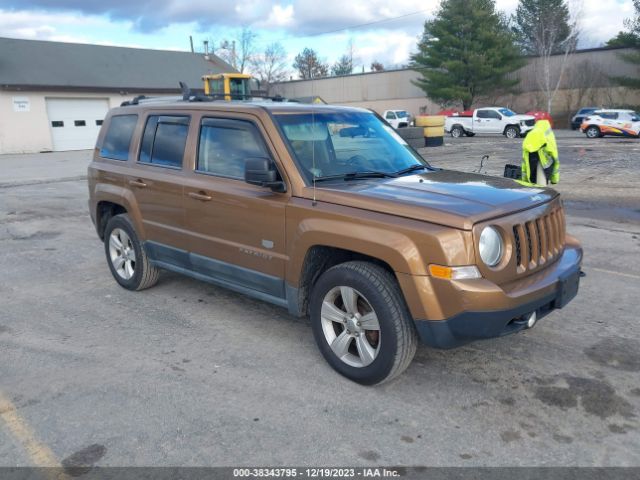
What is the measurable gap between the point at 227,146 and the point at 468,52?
4605 centimetres

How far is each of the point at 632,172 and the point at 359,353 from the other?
14.0 meters

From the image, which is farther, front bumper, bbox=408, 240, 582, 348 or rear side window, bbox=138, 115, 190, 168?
rear side window, bbox=138, 115, 190, 168

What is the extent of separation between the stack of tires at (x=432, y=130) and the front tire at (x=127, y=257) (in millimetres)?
20698

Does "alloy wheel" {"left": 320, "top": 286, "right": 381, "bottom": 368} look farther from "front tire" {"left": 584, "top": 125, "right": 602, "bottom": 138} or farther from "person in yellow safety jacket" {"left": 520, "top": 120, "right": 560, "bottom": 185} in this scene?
"front tire" {"left": 584, "top": 125, "right": 602, "bottom": 138}

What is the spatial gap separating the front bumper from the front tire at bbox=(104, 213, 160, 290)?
3.23 meters

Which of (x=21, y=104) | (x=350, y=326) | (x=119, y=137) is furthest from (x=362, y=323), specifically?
(x=21, y=104)

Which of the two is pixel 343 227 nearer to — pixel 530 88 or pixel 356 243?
pixel 356 243

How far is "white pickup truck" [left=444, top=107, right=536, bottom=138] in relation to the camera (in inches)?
1228

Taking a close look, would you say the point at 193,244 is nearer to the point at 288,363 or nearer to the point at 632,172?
the point at 288,363

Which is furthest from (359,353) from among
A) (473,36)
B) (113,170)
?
(473,36)

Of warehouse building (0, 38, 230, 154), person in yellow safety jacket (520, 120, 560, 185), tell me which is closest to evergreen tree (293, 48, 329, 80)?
warehouse building (0, 38, 230, 154)

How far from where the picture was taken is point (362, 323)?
364 cm

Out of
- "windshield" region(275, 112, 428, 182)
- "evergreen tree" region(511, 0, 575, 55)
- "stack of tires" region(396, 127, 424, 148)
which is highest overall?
"evergreen tree" region(511, 0, 575, 55)

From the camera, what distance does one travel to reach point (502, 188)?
3930 mm
